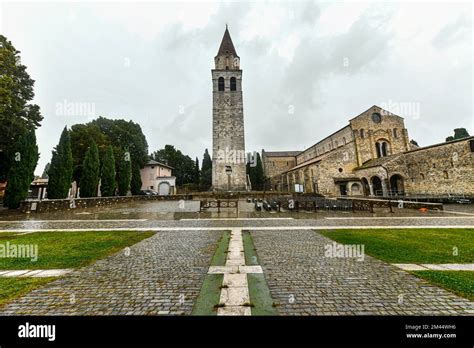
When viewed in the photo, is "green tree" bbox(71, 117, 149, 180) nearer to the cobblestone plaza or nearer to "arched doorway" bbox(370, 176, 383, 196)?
the cobblestone plaza

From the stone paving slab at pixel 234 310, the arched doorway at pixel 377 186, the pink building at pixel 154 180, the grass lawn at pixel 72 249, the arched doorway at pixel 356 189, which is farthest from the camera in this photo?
the pink building at pixel 154 180

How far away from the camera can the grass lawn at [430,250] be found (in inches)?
131

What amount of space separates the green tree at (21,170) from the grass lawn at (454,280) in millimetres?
24163

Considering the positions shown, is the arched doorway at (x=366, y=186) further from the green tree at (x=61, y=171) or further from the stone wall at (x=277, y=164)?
the green tree at (x=61, y=171)

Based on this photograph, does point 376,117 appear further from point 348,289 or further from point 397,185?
point 348,289

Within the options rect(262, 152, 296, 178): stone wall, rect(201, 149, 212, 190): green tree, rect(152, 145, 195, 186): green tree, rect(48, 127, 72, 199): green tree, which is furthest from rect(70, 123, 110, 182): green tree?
rect(262, 152, 296, 178): stone wall

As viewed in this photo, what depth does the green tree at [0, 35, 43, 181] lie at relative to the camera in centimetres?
1643

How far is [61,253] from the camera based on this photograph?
5258 millimetres

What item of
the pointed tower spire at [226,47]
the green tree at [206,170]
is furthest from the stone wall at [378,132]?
the green tree at [206,170]

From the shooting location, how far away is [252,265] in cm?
426

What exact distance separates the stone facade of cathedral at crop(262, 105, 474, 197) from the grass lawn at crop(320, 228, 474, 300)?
68.4 feet
